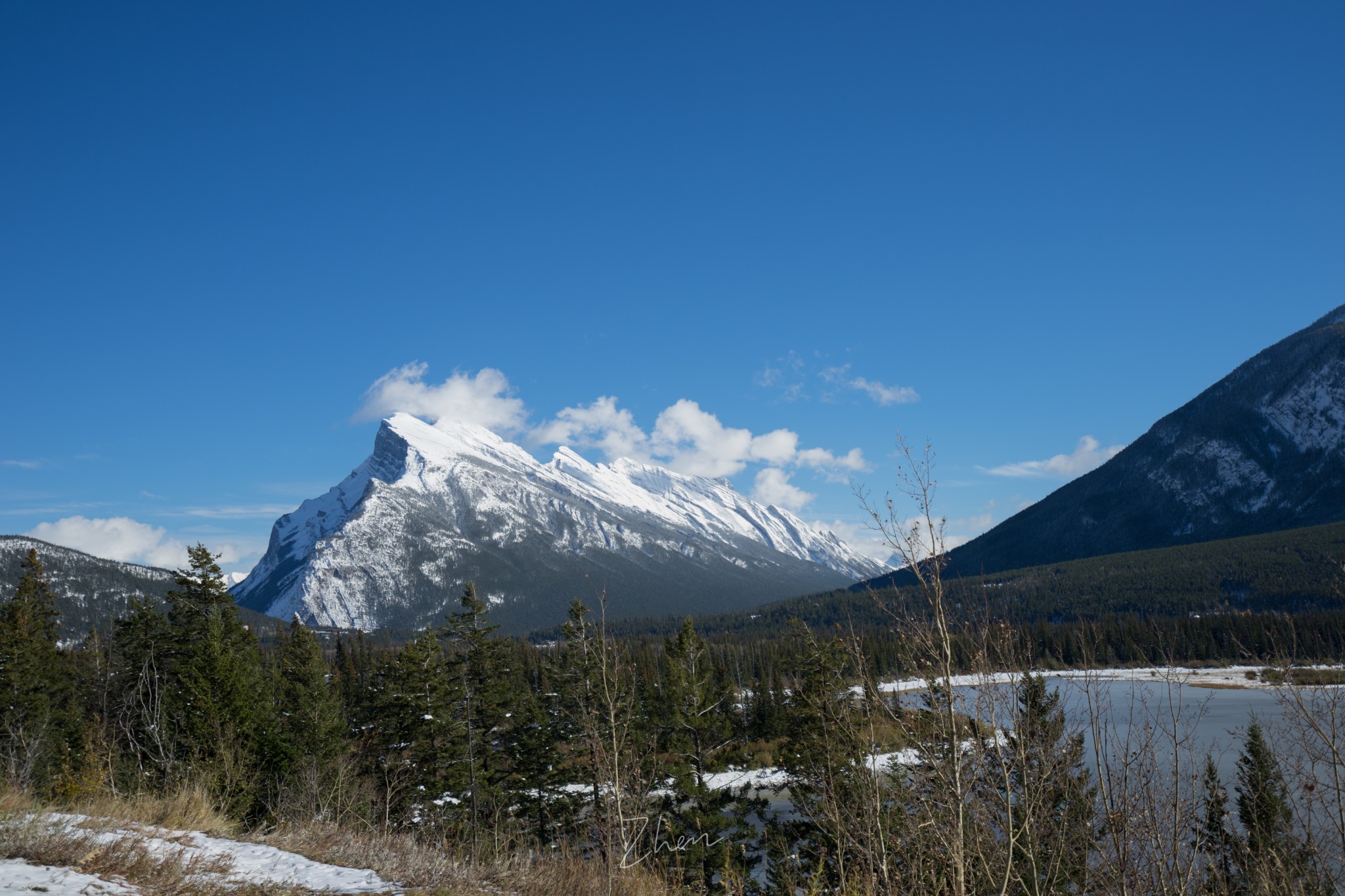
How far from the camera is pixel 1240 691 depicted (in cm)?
7425

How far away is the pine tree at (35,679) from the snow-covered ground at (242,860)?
76.9 feet

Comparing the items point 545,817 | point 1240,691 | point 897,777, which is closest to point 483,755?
point 545,817

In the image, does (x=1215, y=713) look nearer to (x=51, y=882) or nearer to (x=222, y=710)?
(x=222, y=710)

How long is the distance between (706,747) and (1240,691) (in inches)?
2933

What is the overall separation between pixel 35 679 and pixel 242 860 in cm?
3290

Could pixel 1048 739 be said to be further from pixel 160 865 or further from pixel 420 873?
pixel 160 865

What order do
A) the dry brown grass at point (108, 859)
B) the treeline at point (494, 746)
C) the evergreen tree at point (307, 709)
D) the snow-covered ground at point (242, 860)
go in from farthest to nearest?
1. the evergreen tree at point (307, 709)
2. the treeline at point (494, 746)
3. the snow-covered ground at point (242, 860)
4. the dry brown grass at point (108, 859)

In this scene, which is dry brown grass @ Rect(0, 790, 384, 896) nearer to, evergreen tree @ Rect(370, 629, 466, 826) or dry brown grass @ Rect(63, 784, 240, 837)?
dry brown grass @ Rect(63, 784, 240, 837)

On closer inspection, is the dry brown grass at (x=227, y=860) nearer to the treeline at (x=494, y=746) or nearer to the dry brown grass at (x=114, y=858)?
the dry brown grass at (x=114, y=858)

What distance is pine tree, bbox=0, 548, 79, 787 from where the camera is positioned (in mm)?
28188

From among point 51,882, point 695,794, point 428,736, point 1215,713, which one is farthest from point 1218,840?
point 1215,713

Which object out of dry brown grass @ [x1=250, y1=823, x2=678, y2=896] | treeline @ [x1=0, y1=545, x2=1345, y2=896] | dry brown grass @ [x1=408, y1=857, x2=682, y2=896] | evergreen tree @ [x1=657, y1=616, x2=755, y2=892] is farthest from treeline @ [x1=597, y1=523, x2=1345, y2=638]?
dry brown grass @ [x1=250, y1=823, x2=678, y2=896]

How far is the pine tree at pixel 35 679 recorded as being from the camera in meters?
28.2

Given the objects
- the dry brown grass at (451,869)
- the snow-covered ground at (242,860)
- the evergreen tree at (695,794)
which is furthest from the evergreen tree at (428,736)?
the snow-covered ground at (242,860)
